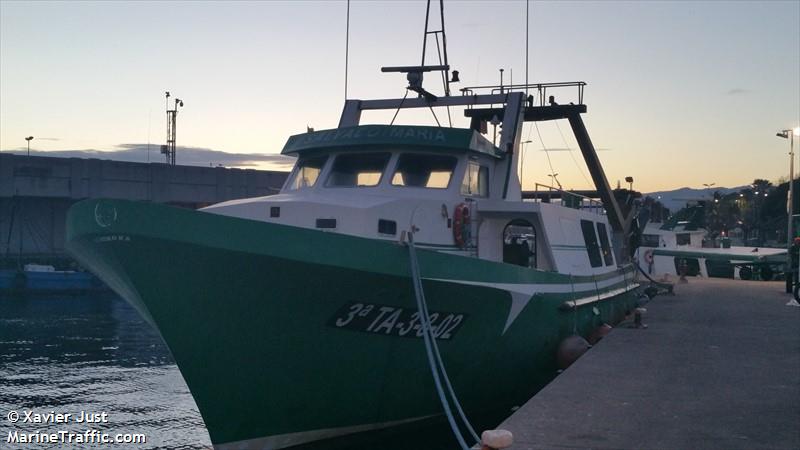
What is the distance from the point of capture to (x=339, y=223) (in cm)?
1016

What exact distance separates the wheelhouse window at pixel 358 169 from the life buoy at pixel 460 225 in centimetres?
147

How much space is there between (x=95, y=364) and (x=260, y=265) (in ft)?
Answer: 44.9

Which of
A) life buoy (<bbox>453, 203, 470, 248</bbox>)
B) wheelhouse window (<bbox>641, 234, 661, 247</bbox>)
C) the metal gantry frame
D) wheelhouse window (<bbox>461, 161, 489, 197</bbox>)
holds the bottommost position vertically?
wheelhouse window (<bbox>641, 234, 661, 247</bbox>)

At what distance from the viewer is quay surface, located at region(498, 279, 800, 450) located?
7.16 metres

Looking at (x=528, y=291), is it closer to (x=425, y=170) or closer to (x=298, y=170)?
(x=425, y=170)

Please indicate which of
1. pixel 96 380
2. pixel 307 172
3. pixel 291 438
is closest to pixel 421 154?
pixel 307 172

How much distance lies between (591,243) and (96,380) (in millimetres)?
11769

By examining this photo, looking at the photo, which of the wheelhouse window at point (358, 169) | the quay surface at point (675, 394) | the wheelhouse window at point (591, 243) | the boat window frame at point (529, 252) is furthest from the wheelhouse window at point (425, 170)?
the wheelhouse window at point (591, 243)

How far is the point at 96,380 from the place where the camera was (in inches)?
Answer: 684

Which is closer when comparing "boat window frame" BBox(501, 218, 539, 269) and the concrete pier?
A: "boat window frame" BBox(501, 218, 539, 269)

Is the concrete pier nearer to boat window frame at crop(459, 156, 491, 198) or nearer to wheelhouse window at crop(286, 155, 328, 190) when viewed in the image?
wheelhouse window at crop(286, 155, 328, 190)

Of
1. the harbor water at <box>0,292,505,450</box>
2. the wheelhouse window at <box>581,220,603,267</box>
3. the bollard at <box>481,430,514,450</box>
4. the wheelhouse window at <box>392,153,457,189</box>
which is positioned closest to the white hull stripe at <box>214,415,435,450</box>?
the harbor water at <box>0,292,505,450</box>

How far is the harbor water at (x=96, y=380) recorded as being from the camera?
13.2 metres

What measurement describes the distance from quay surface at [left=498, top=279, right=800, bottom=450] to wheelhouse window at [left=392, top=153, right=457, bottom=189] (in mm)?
3508
